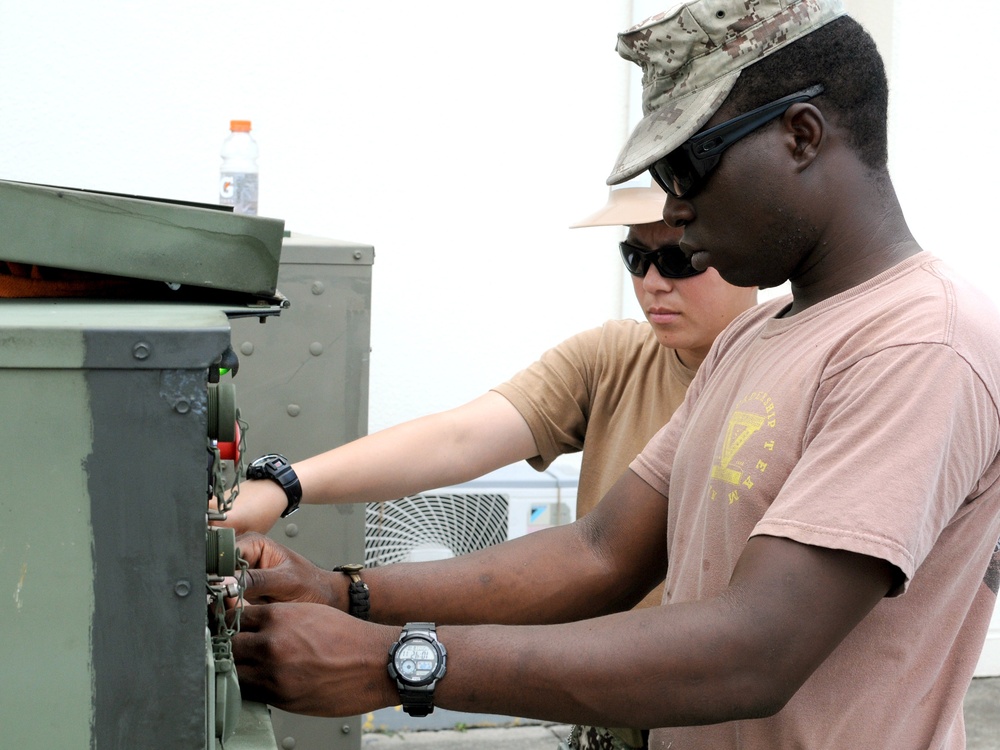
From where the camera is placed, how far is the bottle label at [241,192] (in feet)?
9.99

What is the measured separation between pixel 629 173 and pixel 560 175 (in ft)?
9.79

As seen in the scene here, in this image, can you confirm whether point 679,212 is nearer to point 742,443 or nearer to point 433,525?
point 742,443

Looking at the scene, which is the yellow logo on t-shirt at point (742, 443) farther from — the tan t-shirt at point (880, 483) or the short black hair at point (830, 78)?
the short black hair at point (830, 78)

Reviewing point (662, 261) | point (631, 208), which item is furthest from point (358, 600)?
point (631, 208)

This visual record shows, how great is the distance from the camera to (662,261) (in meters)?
2.44

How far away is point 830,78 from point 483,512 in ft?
8.32

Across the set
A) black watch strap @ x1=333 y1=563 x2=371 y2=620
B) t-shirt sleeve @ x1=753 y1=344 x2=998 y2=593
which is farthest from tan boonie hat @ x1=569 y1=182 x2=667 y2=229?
t-shirt sleeve @ x1=753 y1=344 x2=998 y2=593

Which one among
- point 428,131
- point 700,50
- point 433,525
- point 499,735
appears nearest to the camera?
point 700,50

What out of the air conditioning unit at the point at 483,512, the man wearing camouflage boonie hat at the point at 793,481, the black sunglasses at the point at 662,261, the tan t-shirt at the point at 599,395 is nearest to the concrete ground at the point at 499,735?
the air conditioning unit at the point at 483,512

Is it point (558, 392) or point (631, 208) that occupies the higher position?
point (631, 208)

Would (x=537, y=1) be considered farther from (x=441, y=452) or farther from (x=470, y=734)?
(x=470, y=734)

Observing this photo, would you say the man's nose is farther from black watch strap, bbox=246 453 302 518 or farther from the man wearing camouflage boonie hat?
black watch strap, bbox=246 453 302 518

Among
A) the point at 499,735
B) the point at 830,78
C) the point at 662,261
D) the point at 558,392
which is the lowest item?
the point at 499,735

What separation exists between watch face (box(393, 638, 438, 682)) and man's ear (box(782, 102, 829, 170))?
2.59ft
